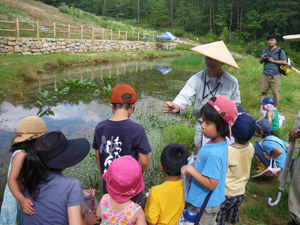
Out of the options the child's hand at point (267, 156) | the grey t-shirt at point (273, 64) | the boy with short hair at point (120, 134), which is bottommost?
the child's hand at point (267, 156)

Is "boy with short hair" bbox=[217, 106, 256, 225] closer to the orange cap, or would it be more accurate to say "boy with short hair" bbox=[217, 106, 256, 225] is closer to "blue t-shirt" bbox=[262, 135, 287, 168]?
"blue t-shirt" bbox=[262, 135, 287, 168]

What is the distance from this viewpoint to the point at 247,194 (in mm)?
2779

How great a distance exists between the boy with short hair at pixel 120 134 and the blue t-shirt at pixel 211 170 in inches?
18.7

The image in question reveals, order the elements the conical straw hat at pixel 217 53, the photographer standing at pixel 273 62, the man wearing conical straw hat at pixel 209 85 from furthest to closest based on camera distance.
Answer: the photographer standing at pixel 273 62 → the man wearing conical straw hat at pixel 209 85 → the conical straw hat at pixel 217 53

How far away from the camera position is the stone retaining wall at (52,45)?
37.9 ft

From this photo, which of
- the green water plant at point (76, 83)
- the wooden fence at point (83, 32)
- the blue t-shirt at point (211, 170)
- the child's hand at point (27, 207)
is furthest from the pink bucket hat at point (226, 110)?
the wooden fence at point (83, 32)

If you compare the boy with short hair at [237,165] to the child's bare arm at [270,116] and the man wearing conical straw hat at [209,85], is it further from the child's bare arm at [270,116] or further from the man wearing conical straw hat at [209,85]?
the child's bare arm at [270,116]

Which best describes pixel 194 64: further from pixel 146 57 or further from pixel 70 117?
pixel 70 117

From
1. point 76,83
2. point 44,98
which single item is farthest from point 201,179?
point 76,83

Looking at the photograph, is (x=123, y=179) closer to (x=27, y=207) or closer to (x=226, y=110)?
(x=27, y=207)

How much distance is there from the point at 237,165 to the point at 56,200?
152 centimetres

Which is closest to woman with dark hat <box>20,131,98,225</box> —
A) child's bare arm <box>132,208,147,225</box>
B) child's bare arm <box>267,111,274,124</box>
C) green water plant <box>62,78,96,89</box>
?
child's bare arm <box>132,208,147,225</box>

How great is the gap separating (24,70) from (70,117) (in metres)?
4.61

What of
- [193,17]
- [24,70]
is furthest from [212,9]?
[24,70]
